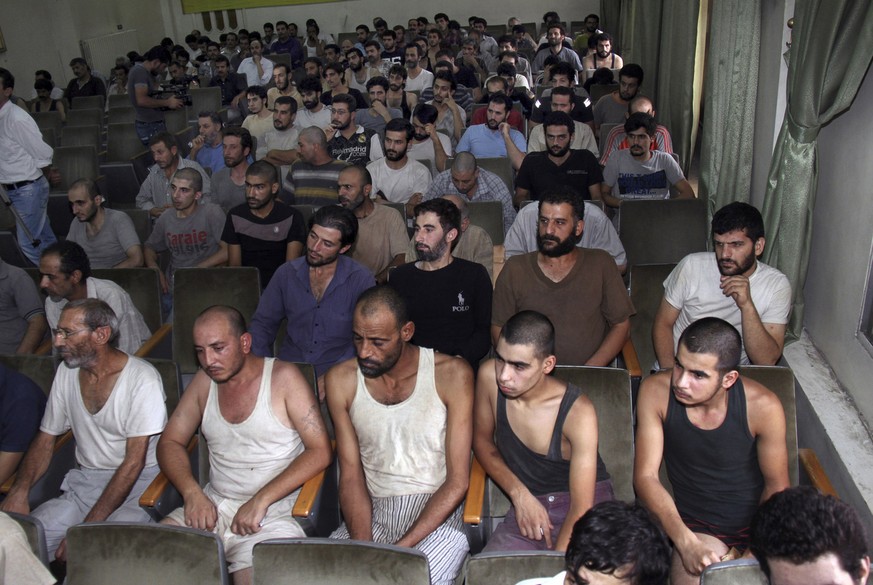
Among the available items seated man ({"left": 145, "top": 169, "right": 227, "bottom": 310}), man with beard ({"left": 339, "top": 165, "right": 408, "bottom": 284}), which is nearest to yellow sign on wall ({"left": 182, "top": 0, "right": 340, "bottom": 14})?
seated man ({"left": 145, "top": 169, "right": 227, "bottom": 310})

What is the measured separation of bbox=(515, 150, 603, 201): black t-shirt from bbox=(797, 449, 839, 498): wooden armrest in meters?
2.58

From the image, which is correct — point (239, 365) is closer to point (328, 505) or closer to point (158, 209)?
point (328, 505)

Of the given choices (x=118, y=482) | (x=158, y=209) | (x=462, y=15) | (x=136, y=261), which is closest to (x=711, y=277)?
(x=118, y=482)

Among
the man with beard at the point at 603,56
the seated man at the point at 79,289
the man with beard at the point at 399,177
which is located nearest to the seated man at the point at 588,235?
the man with beard at the point at 399,177

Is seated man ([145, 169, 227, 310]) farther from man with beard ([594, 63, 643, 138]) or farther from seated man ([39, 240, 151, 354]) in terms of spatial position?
man with beard ([594, 63, 643, 138])

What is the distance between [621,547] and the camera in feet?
5.40

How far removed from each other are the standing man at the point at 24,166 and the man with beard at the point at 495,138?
3015mm

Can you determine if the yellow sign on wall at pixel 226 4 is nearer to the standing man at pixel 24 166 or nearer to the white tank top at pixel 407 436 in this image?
the standing man at pixel 24 166

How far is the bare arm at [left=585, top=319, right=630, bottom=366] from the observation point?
10.6ft

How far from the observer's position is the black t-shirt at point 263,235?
421cm

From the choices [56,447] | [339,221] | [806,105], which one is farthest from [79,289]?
[806,105]

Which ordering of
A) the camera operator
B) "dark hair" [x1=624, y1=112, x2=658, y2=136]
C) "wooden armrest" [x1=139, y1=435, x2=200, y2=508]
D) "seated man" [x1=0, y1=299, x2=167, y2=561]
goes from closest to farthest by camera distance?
"wooden armrest" [x1=139, y1=435, x2=200, y2=508] → "seated man" [x1=0, y1=299, x2=167, y2=561] → "dark hair" [x1=624, y1=112, x2=658, y2=136] → the camera operator

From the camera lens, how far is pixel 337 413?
269cm

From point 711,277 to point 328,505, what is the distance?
1.74m
